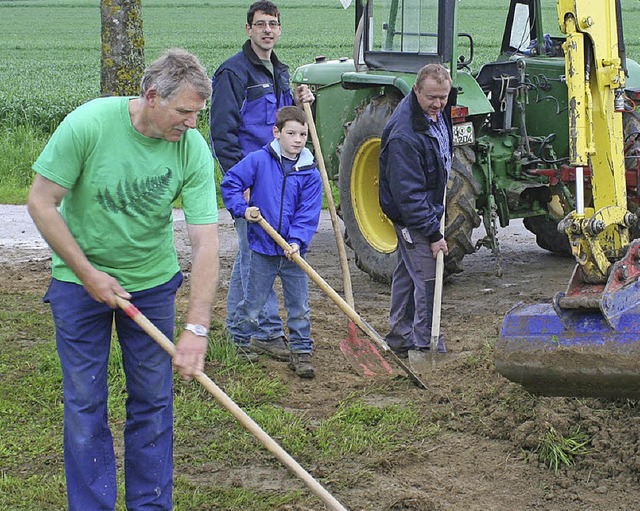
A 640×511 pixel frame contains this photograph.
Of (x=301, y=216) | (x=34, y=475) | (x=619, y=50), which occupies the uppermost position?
(x=619, y=50)

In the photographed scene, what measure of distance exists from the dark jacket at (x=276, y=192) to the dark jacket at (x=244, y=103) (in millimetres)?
275

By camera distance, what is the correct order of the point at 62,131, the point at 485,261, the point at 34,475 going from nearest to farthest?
the point at 62,131 → the point at 34,475 → the point at 485,261

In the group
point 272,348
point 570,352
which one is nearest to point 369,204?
point 272,348

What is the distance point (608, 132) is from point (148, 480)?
263cm

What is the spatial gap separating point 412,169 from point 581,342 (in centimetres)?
186

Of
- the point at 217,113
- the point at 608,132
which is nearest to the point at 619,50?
the point at 608,132

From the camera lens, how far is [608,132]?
5090 millimetres

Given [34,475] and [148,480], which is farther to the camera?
[34,475]

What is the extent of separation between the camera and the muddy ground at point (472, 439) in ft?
14.8

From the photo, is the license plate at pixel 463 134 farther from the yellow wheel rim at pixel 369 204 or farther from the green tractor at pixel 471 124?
the yellow wheel rim at pixel 369 204

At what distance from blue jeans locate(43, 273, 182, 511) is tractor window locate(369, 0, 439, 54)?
4.35 m

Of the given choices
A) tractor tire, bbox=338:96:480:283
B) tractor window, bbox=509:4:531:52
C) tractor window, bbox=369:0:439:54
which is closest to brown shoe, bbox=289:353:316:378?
tractor tire, bbox=338:96:480:283

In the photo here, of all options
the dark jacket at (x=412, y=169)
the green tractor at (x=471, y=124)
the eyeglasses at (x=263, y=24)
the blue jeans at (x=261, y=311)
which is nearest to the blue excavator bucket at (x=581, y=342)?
the dark jacket at (x=412, y=169)

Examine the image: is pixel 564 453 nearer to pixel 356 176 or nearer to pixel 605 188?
pixel 605 188
